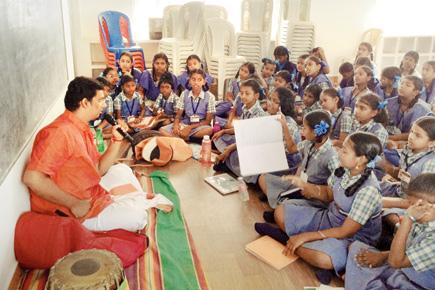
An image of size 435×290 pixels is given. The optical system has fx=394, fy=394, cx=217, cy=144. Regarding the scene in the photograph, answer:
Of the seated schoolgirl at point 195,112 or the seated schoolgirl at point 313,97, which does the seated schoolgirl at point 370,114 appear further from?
the seated schoolgirl at point 195,112

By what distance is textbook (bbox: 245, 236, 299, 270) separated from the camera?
2123 mm

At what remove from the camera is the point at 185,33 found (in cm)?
598

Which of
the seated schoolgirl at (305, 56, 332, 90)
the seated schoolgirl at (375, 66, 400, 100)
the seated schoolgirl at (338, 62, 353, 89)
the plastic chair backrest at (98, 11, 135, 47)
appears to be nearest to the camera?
the seated schoolgirl at (375, 66, 400, 100)

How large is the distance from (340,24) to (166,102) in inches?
144

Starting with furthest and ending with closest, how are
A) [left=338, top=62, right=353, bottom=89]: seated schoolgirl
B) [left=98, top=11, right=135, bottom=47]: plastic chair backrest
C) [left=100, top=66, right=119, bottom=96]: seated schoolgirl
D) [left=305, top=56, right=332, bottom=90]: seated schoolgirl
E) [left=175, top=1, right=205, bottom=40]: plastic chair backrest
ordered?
[left=175, top=1, right=205, bottom=40]: plastic chair backrest
[left=98, top=11, right=135, bottom=47]: plastic chair backrest
[left=338, top=62, right=353, bottom=89]: seated schoolgirl
[left=305, top=56, right=332, bottom=90]: seated schoolgirl
[left=100, top=66, right=119, bottom=96]: seated schoolgirl

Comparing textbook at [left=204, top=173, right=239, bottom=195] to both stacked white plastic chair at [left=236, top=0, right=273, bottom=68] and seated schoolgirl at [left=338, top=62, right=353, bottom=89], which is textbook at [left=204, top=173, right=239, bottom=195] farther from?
stacked white plastic chair at [left=236, top=0, right=273, bottom=68]

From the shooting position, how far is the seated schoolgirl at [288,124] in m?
2.85

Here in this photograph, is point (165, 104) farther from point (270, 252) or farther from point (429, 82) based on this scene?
point (429, 82)

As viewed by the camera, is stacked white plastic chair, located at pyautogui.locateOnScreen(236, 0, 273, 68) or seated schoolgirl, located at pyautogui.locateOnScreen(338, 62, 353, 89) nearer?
seated schoolgirl, located at pyautogui.locateOnScreen(338, 62, 353, 89)

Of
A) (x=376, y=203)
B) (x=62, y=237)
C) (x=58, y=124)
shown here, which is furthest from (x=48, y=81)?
(x=376, y=203)

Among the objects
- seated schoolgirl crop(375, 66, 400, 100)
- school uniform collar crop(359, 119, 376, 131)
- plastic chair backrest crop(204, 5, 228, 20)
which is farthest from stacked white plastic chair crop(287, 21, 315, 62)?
school uniform collar crop(359, 119, 376, 131)

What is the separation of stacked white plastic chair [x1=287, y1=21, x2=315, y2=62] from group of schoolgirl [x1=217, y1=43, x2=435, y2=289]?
2548 mm

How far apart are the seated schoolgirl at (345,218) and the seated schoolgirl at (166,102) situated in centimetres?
230

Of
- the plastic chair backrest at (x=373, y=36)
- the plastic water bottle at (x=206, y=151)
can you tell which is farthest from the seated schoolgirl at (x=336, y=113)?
the plastic chair backrest at (x=373, y=36)
